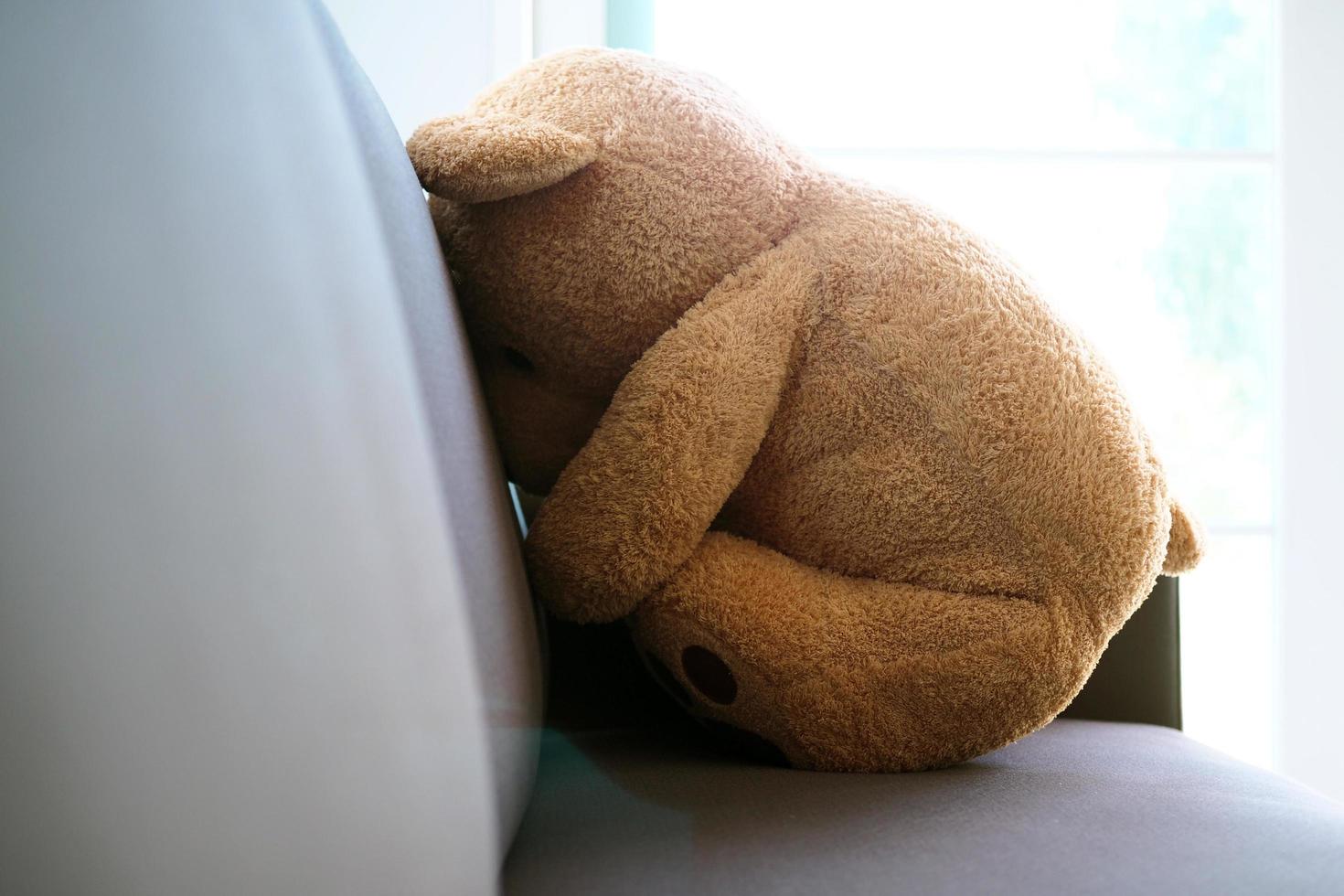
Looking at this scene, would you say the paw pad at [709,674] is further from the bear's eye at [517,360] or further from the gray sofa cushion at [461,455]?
the bear's eye at [517,360]

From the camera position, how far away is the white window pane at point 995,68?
55.2 inches

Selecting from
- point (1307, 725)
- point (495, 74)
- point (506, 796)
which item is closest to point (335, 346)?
point (506, 796)

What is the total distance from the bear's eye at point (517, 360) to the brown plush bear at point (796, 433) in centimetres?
2

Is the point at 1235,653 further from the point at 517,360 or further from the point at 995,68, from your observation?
the point at 517,360

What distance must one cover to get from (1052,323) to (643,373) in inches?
9.4

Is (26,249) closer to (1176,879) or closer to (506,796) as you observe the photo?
(506,796)

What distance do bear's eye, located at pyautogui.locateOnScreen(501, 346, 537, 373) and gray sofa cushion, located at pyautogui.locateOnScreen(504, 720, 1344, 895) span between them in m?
0.24


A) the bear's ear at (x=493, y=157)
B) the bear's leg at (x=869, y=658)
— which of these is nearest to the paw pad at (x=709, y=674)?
the bear's leg at (x=869, y=658)

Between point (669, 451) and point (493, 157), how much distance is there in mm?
185


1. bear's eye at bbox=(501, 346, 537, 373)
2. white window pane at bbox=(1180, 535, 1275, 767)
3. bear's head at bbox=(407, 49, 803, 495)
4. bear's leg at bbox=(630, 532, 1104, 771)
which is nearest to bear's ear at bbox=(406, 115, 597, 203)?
bear's head at bbox=(407, 49, 803, 495)

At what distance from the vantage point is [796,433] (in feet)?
1.92

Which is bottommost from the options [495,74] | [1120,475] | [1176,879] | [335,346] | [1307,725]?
[1307,725]

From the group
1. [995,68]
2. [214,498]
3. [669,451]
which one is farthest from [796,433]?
[995,68]

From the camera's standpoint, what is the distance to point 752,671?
1.81 feet
